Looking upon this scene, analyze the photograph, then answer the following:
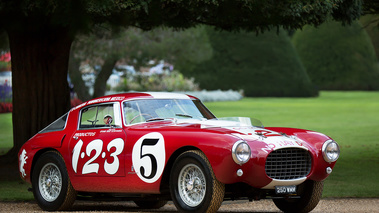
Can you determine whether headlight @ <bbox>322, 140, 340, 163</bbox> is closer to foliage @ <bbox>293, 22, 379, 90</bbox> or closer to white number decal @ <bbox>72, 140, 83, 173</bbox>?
white number decal @ <bbox>72, 140, 83, 173</bbox>

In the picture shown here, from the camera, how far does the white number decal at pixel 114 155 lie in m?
7.97

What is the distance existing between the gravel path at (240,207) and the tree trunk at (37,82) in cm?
389

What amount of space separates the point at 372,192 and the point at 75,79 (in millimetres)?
23810

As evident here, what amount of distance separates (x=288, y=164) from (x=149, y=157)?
56.5 inches

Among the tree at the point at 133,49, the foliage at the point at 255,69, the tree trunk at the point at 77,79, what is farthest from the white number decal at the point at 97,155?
the foliage at the point at 255,69

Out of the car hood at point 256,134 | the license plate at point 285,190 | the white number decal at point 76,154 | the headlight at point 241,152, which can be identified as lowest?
the license plate at point 285,190

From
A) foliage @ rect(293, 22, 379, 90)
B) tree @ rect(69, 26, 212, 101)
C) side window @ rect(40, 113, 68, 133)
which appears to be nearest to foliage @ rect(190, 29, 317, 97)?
foliage @ rect(293, 22, 379, 90)

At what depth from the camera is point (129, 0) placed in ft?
34.3

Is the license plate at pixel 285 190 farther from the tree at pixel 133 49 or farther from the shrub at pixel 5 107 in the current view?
the shrub at pixel 5 107

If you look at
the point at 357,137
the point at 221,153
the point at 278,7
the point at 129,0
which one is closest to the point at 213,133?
the point at 221,153

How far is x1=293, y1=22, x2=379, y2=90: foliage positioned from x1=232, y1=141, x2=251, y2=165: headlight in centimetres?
5200

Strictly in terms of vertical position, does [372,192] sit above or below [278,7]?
below

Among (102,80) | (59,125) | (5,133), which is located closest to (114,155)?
(59,125)

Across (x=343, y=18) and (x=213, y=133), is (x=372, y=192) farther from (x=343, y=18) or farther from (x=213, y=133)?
(x=213, y=133)
